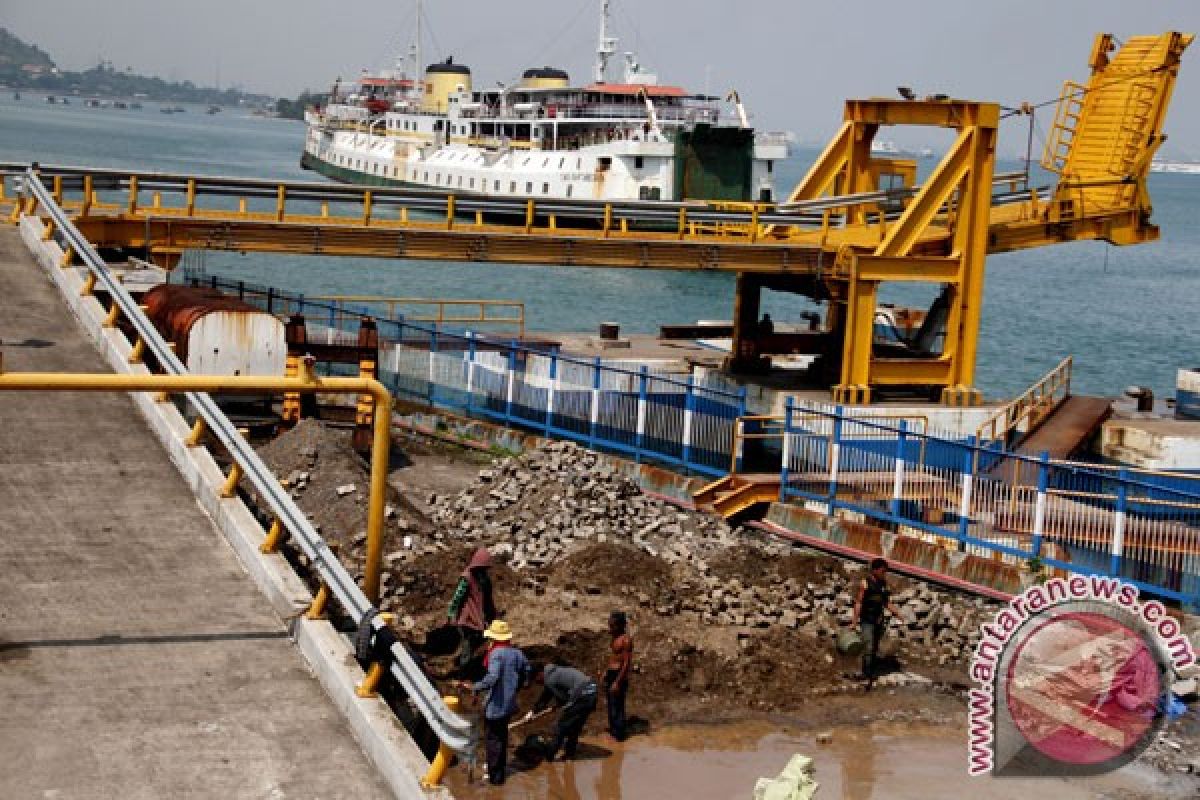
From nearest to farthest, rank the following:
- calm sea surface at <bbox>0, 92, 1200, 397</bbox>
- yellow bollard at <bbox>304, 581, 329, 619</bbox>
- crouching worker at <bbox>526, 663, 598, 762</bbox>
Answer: yellow bollard at <bbox>304, 581, 329, 619</bbox>
crouching worker at <bbox>526, 663, 598, 762</bbox>
calm sea surface at <bbox>0, 92, 1200, 397</bbox>

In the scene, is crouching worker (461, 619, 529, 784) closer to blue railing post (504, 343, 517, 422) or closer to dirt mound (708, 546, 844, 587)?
dirt mound (708, 546, 844, 587)

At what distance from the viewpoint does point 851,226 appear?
92.9ft

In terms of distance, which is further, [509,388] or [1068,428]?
[1068,428]

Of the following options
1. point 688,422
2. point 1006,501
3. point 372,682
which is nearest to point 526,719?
point 372,682

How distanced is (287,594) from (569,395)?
1500 centimetres

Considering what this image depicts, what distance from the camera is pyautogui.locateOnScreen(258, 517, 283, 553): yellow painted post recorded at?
9.67 m

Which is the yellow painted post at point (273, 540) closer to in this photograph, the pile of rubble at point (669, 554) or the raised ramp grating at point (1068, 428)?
the pile of rubble at point (669, 554)

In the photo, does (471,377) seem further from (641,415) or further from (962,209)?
(962,209)

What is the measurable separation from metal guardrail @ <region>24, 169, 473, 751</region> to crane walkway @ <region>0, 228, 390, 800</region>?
42 centimetres

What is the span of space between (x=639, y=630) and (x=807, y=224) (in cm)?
1418

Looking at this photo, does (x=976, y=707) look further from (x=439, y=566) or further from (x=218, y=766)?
(x=218, y=766)

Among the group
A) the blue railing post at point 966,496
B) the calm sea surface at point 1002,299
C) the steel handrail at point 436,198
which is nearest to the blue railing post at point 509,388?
Result: the steel handrail at point 436,198

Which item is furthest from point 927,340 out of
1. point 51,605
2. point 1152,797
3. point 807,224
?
point 51,605

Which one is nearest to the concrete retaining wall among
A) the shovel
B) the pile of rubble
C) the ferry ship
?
the shovel
